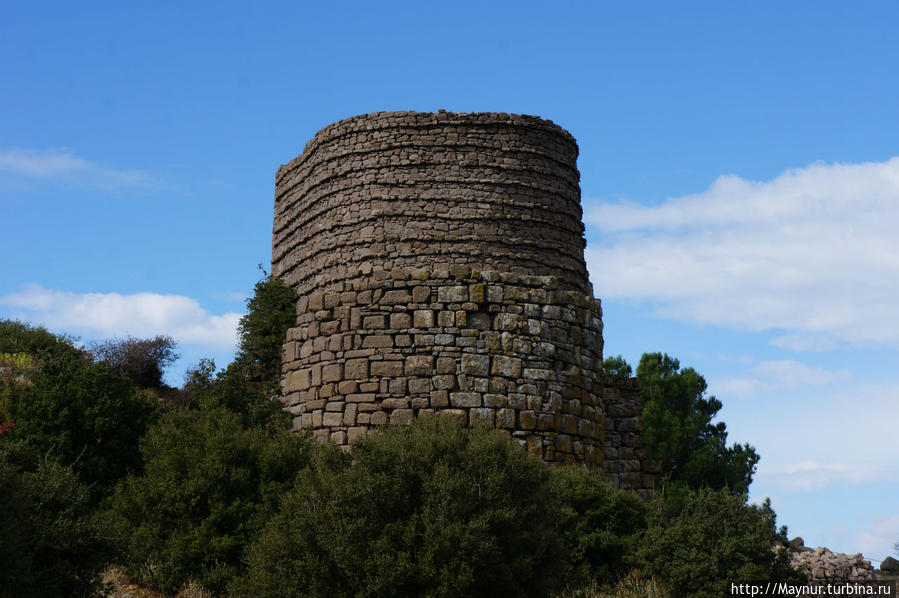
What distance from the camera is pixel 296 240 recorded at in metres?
16.5

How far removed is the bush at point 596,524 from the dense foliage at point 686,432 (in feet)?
41.2

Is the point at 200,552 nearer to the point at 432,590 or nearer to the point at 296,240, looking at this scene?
the point at 432,590

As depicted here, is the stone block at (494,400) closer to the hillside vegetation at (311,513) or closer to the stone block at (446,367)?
the stone block at (446,367)

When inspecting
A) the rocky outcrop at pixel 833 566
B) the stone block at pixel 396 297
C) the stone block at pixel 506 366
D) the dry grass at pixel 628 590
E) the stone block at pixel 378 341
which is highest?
the stone block at pixel 396 297

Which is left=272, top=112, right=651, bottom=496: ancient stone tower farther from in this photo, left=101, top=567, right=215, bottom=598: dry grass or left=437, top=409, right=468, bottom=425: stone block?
left=101, top=567, right=215, bottom=598: dry grass

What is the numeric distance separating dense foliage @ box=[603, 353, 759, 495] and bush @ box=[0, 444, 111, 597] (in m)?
18.1

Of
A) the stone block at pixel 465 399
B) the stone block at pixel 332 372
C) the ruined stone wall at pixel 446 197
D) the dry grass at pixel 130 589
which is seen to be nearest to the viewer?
the dry grass at pixel 130 589

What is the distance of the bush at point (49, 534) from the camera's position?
8094 mm

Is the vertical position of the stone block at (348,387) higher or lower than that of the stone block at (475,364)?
lower

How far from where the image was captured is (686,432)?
25750mm

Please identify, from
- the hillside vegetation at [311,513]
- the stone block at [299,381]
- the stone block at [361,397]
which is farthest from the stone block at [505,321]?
the stone block at [299,381]

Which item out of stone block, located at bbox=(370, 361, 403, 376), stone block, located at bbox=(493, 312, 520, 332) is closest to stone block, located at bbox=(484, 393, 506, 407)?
stone block, located at bbox=(493, 312, 520, 332)

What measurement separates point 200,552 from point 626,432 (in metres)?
8.09

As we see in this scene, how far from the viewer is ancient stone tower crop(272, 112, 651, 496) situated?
43.8ft
